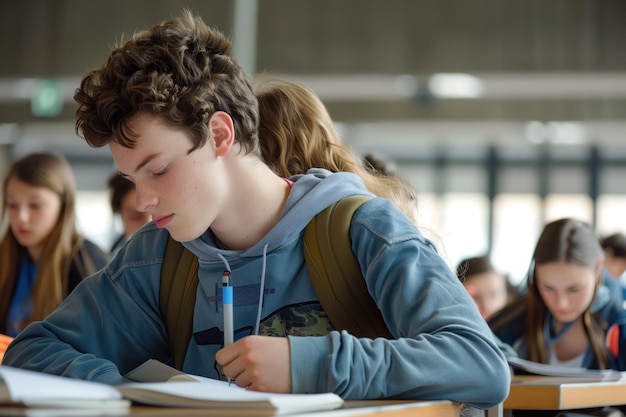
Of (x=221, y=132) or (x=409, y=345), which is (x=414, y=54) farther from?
(x=409, y=345)

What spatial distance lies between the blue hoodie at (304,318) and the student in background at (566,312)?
1.65m

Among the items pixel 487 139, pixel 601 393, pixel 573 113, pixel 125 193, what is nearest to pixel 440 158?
pixel 487 139

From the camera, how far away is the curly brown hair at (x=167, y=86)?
1.51m

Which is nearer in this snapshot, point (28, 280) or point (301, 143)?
point (301, 143)

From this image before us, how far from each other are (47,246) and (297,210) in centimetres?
241

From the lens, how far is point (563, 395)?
1.80 meters

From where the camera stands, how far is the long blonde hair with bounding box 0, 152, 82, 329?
3621 mm

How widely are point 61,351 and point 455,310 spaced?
0.64m

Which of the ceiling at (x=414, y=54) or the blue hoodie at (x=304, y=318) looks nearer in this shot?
the blue hoodie at (x=304, y=318)

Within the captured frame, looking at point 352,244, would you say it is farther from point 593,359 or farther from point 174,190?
point 593,359

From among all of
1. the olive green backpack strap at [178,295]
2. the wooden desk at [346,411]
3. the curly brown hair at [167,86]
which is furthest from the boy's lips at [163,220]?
the wooden desk at [346,411]

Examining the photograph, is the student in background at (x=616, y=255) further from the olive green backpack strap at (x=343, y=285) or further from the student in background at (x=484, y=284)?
the olive green backpack strap at (x=343, y=285)

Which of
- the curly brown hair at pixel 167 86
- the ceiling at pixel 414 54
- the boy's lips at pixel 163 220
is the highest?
the ceiling at pixel 414 54


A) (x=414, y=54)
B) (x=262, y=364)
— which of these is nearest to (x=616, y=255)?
(x=262, y=364)
